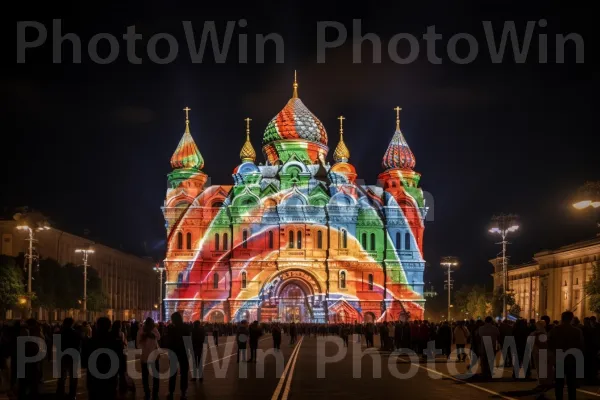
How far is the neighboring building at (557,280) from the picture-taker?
70688 millimetres

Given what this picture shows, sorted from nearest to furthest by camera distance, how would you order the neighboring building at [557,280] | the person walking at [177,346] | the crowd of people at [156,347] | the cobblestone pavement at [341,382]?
the crowd of people at [156,347] → the person walking at [177,346] → the cobblestone pavement at [341,382] → the neighboring building at [557,280]

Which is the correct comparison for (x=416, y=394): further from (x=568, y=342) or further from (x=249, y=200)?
(x=249, y=200)

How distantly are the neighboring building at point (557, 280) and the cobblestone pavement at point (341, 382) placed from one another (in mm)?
44370

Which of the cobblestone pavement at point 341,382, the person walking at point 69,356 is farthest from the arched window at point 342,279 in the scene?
the person walking at point 69,356

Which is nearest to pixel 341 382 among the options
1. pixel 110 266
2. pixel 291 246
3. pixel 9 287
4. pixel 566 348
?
pixel 566 348

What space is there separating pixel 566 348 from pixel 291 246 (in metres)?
60.1

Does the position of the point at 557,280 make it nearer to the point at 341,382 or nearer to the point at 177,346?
the point at 341,382

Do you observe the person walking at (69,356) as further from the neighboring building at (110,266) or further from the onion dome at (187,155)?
the onion dome at (187,155)

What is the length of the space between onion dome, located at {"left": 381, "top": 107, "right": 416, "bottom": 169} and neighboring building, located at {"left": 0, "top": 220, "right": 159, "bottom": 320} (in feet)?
91.8

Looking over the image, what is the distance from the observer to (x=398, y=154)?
78812mm

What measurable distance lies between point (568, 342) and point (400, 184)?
63348mm

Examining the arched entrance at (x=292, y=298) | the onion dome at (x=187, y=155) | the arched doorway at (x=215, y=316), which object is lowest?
the arched doorway at (x=215, y=316)

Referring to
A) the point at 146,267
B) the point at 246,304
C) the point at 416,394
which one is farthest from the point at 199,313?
the point at 416,394

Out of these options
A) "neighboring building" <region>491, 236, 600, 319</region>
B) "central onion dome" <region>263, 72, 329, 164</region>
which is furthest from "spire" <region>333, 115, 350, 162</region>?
"neighboring building" <region>491, 236, 600, 319</region>
